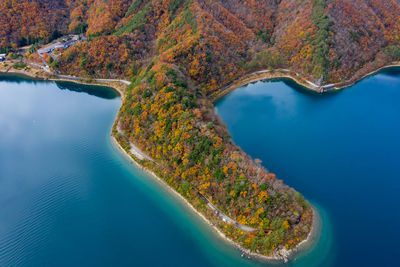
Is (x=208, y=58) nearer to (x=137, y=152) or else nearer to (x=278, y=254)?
(x=137, y=152)

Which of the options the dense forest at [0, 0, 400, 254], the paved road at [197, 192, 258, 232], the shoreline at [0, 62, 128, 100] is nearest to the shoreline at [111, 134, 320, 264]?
the dense forest at [0, 0, 400, 254]

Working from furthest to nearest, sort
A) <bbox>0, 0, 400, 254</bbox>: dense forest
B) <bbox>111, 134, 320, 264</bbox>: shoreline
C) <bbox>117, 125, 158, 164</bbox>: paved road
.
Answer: <bbox>117, 125, 158, 164</bbox>: paved road, <bbox>0, 0, 400, 254</bbox>: dense forest, <bbox>111, 134, 320, 264</bbox>: shoreline

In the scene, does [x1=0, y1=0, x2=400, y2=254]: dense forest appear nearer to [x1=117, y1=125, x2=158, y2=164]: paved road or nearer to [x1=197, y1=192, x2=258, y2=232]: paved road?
[x1=197, y1=192, x2=258, y2=232]: paved road

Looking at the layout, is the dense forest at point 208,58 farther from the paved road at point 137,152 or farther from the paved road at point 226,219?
A: the paved road at point 137,152

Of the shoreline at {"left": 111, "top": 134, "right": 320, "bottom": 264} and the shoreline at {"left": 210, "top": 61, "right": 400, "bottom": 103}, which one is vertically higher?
the shoreline at {"left": 210, "top": 61, "right": 400, "bottom": 103}

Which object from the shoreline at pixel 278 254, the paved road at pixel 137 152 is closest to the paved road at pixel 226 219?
the shoreline at pixel 278 254

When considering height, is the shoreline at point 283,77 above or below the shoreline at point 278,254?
above

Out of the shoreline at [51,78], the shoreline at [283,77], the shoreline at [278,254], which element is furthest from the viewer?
the shoreline at [51,78]

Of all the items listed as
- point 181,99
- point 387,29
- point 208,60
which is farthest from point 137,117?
point 387,29

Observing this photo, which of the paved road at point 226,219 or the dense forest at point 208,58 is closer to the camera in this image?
the paved road at point 226,219
